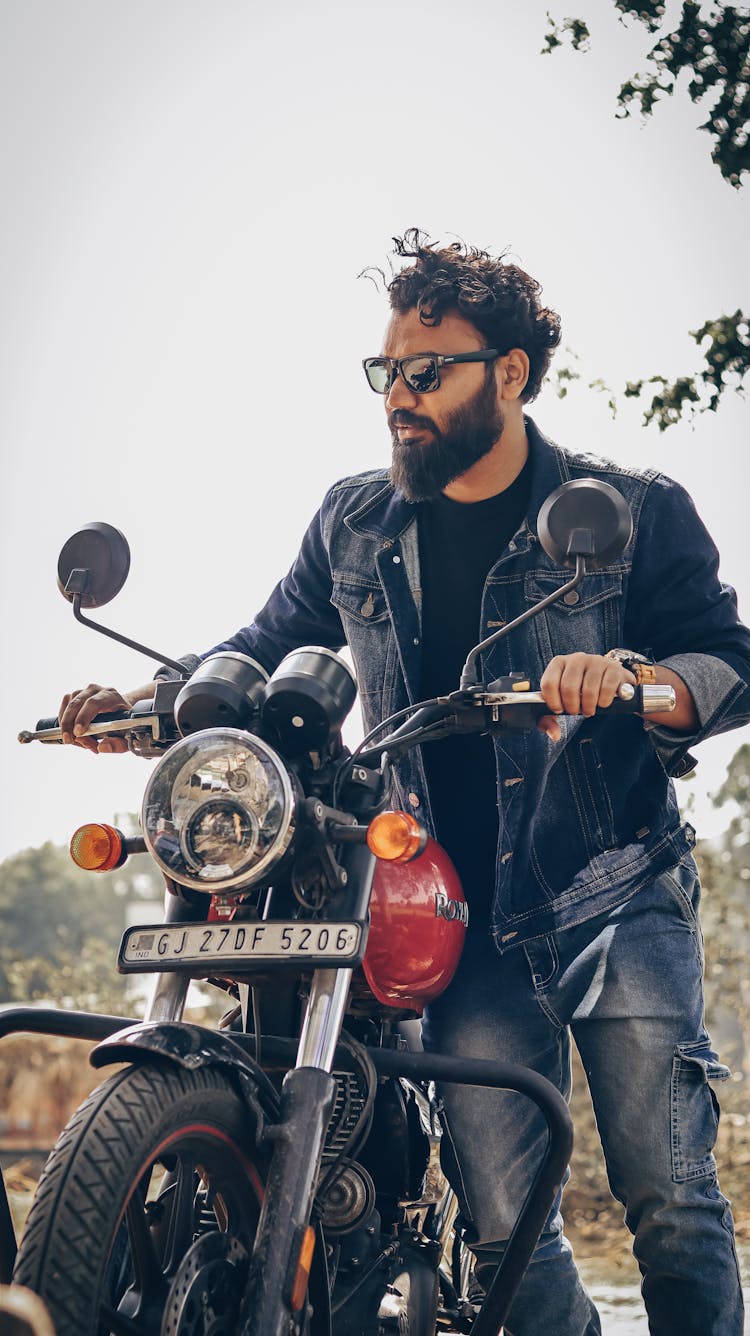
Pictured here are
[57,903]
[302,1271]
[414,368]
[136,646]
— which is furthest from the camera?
[57,903]

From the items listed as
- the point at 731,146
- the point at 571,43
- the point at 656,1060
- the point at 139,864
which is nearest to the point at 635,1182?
the point at 656,1060

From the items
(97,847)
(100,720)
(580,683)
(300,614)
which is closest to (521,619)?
(580,683)

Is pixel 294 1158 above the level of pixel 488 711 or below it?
below

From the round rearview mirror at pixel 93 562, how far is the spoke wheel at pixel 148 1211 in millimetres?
1075

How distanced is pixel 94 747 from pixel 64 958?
5.78 meters

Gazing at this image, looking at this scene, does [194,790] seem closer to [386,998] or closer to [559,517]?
[386,998]

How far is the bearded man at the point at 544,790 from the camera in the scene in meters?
2.64

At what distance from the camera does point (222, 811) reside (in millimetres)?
2084

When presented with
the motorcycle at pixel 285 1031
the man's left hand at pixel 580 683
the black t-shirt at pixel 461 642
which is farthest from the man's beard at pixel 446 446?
the man's left hand at pixel 580 683

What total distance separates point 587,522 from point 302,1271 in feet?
3.86

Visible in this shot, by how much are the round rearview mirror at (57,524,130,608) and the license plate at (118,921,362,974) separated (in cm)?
74

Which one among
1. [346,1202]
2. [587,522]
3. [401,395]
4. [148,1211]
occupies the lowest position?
[346,1202]

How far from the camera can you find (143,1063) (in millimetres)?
1879

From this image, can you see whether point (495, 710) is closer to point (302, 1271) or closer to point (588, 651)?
point (588, 651)
